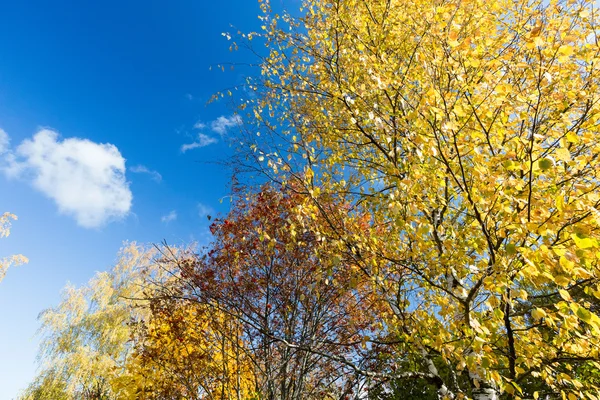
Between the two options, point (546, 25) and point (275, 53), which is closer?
point (546, 25)

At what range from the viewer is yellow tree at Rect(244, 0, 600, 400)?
2.00 metres

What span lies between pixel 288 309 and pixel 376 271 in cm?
288

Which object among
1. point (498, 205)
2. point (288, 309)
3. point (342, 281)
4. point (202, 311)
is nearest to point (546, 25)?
point (498, 205)

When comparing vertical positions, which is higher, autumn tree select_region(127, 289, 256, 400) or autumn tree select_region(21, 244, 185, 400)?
autumn tree select_region(21, 244, 185, 400)

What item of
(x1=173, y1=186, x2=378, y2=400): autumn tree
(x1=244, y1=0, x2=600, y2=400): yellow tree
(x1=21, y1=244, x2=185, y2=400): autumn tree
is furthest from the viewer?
(x1=21, y1=244, x2=185, y2=400): autumn tree

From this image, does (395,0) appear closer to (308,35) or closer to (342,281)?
(308,35)

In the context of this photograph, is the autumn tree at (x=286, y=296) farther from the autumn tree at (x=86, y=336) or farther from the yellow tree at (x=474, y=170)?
the autumn tree at (x=86, y=336)

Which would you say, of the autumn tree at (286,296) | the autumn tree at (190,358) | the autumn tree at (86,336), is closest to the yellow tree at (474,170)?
the autumn tree at (286,296)

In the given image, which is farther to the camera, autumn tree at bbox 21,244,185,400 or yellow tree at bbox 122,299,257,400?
autumn tree at bbox 21,244,185,400

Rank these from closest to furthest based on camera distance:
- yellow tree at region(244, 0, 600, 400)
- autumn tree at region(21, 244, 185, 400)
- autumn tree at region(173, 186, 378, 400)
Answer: yellow tree at region(244, 0, 600, 400) → autumn tree at region(173, 186, 378, 400) → autumn tree at region(21, 244, 185, 400)

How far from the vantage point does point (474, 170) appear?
2.07 m

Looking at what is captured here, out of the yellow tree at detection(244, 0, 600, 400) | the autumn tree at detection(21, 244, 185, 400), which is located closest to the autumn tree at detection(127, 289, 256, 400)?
the yellow tree at detection(244, 0, 600, 400)

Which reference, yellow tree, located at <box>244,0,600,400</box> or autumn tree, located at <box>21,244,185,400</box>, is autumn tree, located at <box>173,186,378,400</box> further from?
autumn tree, located at <box>21,244,185,400</box>

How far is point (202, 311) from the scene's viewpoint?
226 inches
